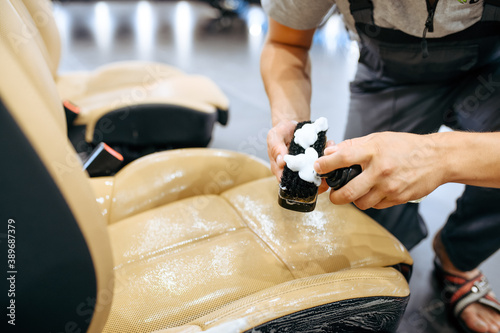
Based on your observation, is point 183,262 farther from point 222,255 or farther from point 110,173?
point 110,173

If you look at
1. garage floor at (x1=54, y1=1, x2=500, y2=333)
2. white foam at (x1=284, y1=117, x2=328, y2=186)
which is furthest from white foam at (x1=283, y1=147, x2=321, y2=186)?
garage floor at (x1=54, y1=1, x2=500, y2=333)

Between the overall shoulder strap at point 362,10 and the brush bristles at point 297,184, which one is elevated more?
the overall shoulder strap at point 362,10

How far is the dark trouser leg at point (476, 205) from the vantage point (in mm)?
930

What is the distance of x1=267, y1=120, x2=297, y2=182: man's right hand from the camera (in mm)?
718

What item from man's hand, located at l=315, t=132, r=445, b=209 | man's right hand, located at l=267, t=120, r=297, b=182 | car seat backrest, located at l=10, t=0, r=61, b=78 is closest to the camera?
man's hand, located at l=315, t=132, r=445, b=209

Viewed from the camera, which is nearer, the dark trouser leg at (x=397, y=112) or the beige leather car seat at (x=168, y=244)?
the beige leather car seat at (x=168, y=244)

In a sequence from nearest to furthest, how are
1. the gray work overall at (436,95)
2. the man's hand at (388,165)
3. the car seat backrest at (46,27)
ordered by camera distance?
the man's hand at (388,165), the gray work overall at (436,95), the car seat backrest at (46,27)

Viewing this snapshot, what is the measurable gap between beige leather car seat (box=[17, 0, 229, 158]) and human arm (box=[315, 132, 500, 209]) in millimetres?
911

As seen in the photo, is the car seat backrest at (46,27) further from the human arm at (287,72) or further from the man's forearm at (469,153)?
the man's forearm at (469,153)

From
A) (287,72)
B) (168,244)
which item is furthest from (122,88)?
(168,244)

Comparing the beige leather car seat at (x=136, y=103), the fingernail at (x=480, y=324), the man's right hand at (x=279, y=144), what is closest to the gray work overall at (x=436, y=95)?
the fingernail at (x=480, y=324)

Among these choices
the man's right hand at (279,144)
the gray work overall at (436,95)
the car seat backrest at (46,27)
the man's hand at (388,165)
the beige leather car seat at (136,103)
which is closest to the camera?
the man's hand at (388,165)

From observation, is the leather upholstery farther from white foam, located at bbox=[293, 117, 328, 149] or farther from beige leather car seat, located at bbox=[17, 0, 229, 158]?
white foam, located at bbox=[293, 117, 328, 149]

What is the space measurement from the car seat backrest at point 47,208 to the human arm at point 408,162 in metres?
0.34
